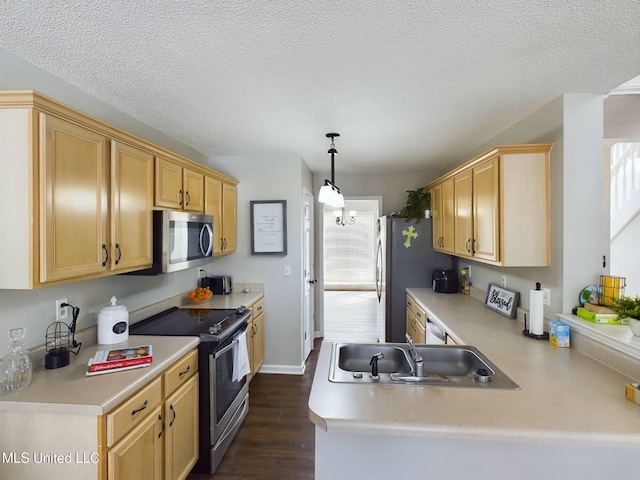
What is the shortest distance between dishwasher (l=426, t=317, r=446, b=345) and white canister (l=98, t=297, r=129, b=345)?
7.56 feet

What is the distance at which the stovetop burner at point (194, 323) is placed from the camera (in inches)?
88.1

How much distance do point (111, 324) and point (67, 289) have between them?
0.32 meters

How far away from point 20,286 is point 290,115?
1.86 meters

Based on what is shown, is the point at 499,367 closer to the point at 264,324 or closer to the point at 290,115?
the point at 290,115

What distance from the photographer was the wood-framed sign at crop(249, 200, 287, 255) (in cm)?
366

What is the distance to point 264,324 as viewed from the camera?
12.3ft

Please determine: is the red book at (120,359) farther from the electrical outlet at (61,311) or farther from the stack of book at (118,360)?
the electrical outlet at (61,311)

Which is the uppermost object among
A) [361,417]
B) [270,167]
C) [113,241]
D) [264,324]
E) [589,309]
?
[270,167]

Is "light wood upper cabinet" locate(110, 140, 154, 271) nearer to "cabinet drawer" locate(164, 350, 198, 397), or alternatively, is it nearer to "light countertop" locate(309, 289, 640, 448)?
"cabinet drawer" locate(164, 350, 198, 397)

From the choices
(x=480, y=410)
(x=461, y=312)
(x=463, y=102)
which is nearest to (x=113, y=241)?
(x=480, y=410)

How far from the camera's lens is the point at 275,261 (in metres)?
3.72

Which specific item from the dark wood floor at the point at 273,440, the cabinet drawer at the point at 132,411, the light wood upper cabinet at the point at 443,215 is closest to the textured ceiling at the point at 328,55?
the light wood upper cabinet at the point at 443,215

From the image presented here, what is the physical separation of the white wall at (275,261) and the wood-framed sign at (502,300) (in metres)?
1.92

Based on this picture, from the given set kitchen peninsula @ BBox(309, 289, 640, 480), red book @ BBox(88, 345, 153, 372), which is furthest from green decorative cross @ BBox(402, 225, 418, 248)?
red book @ BBox(88, 345, 153, 372)
